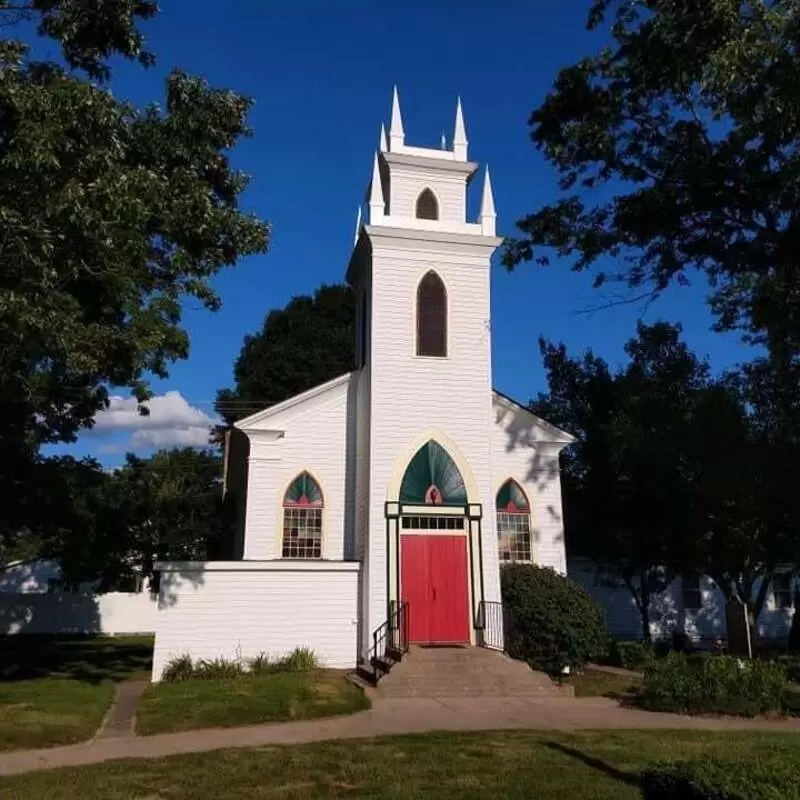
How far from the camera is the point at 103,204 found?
9.86m

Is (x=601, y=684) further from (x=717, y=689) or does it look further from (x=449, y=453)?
(x=449, y=453)

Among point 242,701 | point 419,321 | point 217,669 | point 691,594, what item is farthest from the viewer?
point 691,594

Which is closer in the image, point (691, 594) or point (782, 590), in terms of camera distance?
point (691, 594)

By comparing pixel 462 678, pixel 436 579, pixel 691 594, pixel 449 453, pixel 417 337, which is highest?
pixel 417 337

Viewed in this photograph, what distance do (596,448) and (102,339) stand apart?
67.6 ft

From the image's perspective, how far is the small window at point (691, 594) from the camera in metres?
29.3

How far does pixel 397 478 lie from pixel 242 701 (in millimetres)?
7347

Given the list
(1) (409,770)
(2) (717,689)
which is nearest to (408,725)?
(1) (409,770)

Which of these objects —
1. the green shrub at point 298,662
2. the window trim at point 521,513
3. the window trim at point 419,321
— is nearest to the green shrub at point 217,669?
the green shrub at point 298,662

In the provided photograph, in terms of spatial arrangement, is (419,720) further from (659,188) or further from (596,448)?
(596,448)

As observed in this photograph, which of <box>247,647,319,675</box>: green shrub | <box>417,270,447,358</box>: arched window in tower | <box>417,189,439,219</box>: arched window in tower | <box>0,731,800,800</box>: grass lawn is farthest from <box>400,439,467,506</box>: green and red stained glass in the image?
<box>0,731,800,800</box>: grass lawn

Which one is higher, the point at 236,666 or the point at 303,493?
the point at 303,493

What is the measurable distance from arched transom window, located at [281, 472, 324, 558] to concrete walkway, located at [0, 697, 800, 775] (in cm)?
651

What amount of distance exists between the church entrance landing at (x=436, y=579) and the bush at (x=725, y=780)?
12504mm
